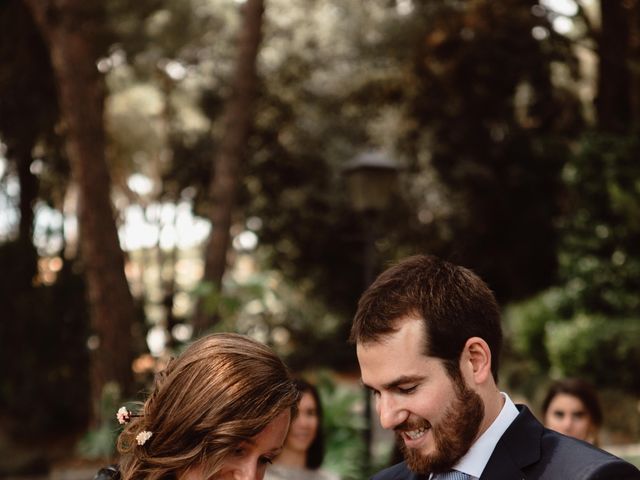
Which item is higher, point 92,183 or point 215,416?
point 92,183

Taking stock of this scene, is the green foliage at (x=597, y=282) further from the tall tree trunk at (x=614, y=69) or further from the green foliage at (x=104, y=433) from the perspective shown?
the green foliage at (x=104, y=433)

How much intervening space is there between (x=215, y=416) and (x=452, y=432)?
0.66 metres

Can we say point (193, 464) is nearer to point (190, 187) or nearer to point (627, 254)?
point (627, 254)

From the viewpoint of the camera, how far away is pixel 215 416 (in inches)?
92.0

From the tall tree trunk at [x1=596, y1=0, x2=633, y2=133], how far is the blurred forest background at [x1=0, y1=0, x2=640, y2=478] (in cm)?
4

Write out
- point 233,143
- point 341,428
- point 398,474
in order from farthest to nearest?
1. point 233,143
2. point 341,428
3. point 398,474

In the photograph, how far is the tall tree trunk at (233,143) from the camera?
10320mm

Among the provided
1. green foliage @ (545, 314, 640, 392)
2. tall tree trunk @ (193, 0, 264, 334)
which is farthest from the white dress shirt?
green foliage @ (545, 314, 640, 392)

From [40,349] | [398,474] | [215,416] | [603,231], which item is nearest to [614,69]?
[603,231]

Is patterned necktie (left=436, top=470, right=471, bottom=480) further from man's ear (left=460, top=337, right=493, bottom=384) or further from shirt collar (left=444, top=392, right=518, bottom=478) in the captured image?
man's ear (left=460, top=337, right=493, bottom=384)

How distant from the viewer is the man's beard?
2.28 meters

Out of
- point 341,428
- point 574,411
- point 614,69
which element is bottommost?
point 341,428

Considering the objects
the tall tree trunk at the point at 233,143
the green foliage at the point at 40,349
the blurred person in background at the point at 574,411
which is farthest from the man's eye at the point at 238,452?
the green foliage at the point at 40,349

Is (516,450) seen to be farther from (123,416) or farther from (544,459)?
(123,416)
